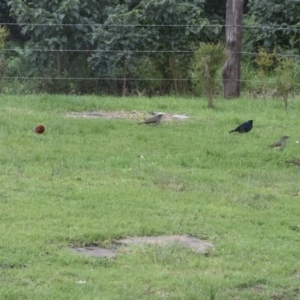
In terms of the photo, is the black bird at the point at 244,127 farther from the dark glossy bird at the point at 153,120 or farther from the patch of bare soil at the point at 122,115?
the patch of bare soil at the point at 122,115

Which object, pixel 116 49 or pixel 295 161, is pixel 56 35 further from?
pixel 295 161

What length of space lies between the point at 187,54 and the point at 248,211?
8.93 meters

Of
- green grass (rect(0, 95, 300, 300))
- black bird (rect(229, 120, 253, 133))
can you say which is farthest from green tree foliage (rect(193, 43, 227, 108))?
black bird (rect(229, 120, 253, 133))

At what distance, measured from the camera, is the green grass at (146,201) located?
6.52 meters

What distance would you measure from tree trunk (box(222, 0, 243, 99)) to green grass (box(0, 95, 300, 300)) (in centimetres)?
161

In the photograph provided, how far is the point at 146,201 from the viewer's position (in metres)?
8.75

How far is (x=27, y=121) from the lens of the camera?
1245 cm

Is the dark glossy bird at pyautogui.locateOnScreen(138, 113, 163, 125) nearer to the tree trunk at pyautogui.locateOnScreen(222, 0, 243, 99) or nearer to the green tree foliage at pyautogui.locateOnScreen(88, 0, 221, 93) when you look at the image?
the tree trunk at pyautogui.locateOnScreen(222, 0, 243, 99)

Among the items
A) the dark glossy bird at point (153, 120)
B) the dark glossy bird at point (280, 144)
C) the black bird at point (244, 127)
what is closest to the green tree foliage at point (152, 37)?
the dark glossy bird at point (153, 120)

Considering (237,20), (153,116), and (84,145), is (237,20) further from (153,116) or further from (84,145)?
(84,145)

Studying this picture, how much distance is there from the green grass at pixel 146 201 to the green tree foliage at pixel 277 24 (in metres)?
4.52

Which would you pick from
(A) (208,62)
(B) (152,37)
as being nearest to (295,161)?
(A) (208,62)

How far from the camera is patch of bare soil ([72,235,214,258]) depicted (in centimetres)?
718

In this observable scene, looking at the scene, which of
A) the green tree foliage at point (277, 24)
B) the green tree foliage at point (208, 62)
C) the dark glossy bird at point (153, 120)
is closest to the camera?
the dark glossy bird at point (153, 120)
